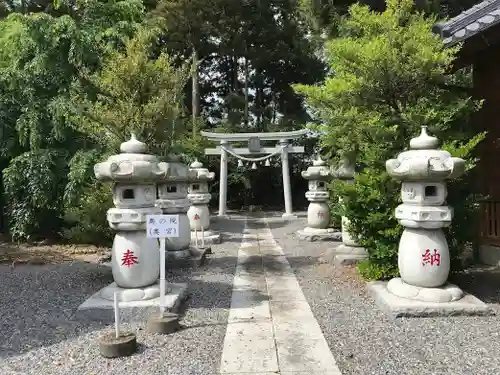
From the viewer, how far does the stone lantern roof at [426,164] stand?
481 centimetres

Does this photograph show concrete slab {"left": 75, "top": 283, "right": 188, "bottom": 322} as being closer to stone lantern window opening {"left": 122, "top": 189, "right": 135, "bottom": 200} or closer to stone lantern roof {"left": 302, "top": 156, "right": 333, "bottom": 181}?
stone lantern window opening {"left": 122, "top": 189, "right": 135, "bottom": 200}

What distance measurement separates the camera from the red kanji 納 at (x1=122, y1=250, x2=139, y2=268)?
509 cm

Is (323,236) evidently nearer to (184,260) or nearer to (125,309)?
(184,260)

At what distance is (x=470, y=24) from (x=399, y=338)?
13.4 ft

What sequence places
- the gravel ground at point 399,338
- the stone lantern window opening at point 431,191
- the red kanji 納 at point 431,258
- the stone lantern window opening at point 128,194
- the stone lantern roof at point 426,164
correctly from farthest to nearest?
1. the stone lantern window opening at point 128,194
2. the stone lantern window opening at point 431,191
3. the red kanji 納 at point 431,258
4. the stone lantern roof at point 426,164
5. the gravel ground at point 399,338

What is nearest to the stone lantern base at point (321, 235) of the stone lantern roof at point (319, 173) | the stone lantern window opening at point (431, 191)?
the stone lantern roof at point (319, 173)

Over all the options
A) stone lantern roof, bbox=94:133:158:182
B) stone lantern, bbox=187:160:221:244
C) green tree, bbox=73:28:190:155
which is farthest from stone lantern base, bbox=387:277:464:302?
stone lantern, bbox=187:160:221:244

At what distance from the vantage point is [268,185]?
24781mm

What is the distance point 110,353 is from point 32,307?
242 cm

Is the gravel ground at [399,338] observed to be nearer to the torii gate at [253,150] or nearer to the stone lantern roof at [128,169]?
the stone lantern roof at [128,169]

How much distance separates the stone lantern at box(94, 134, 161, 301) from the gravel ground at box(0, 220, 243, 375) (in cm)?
50

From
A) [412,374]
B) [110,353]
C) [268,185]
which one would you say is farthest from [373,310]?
[268,185]

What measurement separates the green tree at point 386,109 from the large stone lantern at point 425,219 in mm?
621

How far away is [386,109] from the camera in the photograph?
6098 mm
